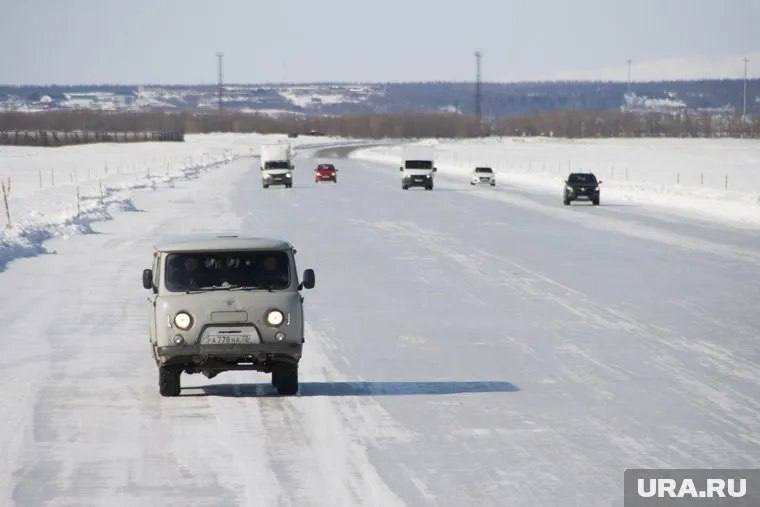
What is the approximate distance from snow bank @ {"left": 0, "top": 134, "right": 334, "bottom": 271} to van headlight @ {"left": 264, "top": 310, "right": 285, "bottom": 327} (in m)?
20.4

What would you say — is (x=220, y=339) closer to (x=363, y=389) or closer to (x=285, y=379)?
(x=285, y=379)

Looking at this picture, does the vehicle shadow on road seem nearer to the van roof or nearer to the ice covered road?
the ice covered road

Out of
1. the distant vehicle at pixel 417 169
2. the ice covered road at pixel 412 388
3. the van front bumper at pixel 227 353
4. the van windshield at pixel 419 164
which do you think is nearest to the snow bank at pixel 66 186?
the ice covered road at pixel 412 388

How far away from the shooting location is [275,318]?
51.3 ft

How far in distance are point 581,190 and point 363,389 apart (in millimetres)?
50122

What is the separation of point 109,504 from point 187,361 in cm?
430

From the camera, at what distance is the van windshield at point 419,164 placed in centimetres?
8244

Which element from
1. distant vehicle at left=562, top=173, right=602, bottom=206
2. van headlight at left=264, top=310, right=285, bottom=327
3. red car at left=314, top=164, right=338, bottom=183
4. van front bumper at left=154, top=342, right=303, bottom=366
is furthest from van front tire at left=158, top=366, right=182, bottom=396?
red car at left=314, top=164, right=338, bottom=183

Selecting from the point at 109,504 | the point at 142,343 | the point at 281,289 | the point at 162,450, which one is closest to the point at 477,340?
the point at 142,343

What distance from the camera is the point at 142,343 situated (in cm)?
2161

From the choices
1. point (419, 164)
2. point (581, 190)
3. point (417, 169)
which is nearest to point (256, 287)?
point (581, 190)

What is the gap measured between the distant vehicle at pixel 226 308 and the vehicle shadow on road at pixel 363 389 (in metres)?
0.61

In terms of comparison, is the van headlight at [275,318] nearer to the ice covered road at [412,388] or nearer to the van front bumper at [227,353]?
the van front bumper at [227,353]

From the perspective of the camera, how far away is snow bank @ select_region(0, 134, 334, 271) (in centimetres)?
4366
